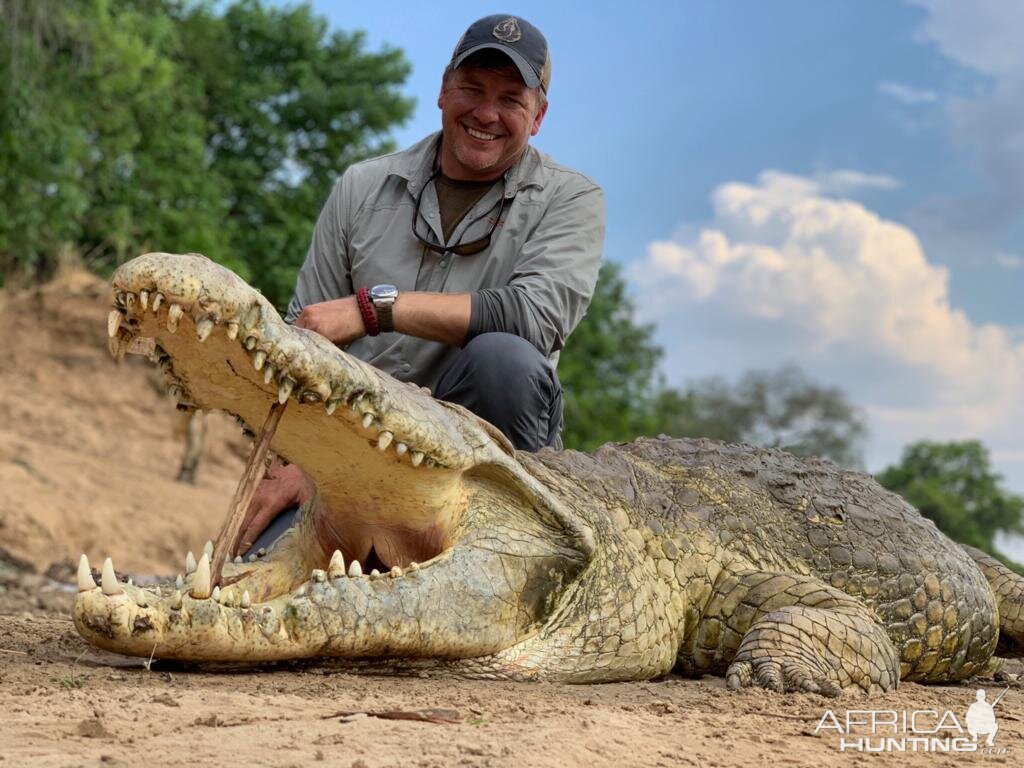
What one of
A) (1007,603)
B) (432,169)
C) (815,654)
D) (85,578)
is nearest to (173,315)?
(85,578)

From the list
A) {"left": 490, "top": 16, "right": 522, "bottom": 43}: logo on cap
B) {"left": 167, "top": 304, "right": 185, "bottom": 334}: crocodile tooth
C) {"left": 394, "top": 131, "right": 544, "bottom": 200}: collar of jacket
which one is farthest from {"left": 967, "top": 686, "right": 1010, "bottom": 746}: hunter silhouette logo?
{"left": 490, "top": 16, "right": 522, "bottom": 43}: logo on cap

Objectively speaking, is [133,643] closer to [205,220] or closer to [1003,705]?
[1003,705]

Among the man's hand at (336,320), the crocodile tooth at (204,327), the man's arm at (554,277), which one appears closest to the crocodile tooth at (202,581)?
the crocodile tooth at (204,327)

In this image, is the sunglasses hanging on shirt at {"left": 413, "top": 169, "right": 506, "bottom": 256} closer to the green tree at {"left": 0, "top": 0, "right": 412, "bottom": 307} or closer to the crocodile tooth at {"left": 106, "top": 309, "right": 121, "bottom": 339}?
the crocodile tooth at {"left": 106, "top": 309, "right": 121, "bottom": 339}

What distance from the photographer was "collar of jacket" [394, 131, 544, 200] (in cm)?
539

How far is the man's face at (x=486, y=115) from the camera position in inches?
205

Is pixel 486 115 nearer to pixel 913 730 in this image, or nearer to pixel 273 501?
pixel 273 501

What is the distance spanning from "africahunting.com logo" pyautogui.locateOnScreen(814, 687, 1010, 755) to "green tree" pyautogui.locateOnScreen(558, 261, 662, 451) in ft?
89.0

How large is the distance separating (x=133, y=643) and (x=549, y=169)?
304cm

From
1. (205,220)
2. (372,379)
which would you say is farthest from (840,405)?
(372,379)

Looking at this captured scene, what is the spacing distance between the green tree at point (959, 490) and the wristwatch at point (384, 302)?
2475 cm

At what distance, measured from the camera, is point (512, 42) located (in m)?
5.11

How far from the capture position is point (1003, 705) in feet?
13.2

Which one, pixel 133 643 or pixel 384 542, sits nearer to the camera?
pixel 133 643
